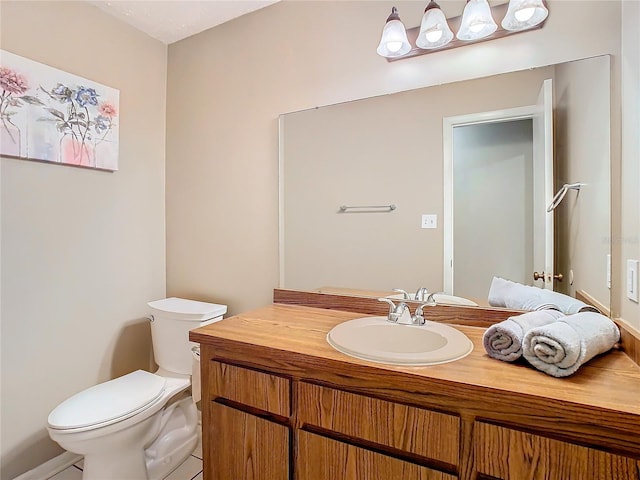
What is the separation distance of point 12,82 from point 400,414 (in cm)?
203

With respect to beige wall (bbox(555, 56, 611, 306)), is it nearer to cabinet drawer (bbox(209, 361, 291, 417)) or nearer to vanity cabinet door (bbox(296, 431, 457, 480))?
vanity cabinet door (bbox(296, 431, 457, 480))

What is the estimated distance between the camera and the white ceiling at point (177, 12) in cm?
177

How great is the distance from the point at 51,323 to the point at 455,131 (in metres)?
2.06

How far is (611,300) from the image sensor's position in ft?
3.65

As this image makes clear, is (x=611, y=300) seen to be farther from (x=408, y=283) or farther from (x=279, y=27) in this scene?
(x=279, y=27)

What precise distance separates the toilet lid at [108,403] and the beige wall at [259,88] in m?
0.56

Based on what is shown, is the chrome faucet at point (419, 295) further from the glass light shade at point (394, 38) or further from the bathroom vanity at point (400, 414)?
the glass light shade at point (394, 38)

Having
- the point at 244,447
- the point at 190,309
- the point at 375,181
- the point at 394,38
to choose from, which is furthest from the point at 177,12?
the point at 244,447

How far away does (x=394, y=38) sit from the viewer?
1.40 meters

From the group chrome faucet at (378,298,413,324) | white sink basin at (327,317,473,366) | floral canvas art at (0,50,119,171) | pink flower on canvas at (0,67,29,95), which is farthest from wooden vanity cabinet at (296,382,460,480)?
pink flower on canvas at (0,67,29,95)

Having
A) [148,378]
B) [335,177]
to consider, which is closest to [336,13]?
[335,177]

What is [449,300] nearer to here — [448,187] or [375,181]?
[448,187]

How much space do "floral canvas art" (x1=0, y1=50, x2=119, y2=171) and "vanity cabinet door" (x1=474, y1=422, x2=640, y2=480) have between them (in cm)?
204

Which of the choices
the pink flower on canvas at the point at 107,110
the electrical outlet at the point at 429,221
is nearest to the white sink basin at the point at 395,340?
the electrical outlet at the point at 429,221
